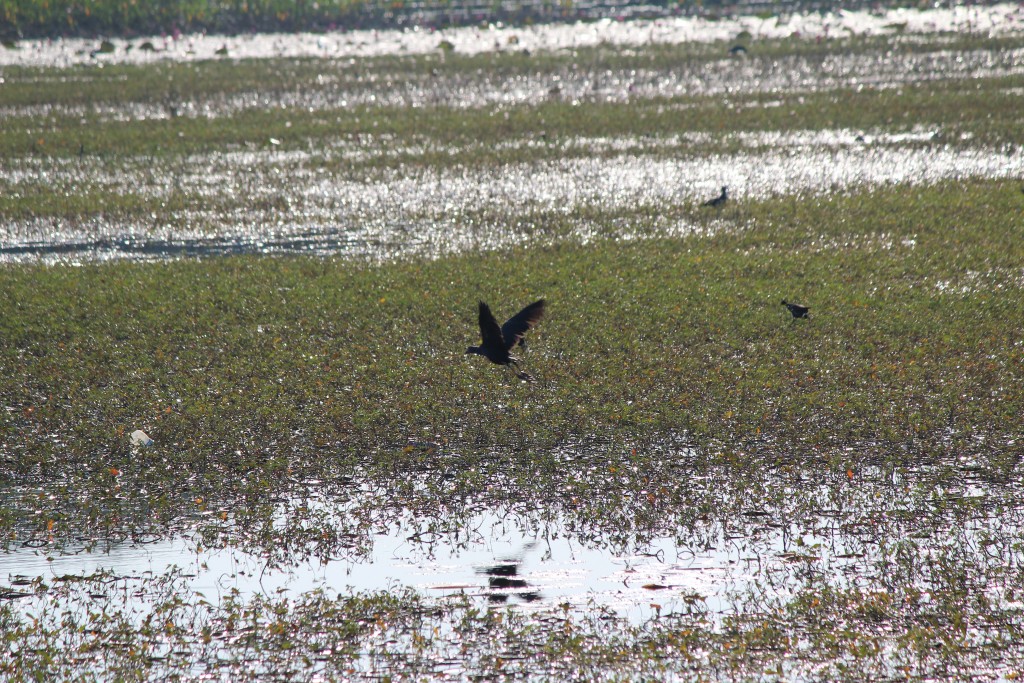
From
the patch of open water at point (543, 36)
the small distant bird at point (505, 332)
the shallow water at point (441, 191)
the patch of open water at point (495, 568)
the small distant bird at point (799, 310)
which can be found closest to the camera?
the patch of open water at point (495, 568)

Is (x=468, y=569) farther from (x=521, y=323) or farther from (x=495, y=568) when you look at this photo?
(x=521, y=323)

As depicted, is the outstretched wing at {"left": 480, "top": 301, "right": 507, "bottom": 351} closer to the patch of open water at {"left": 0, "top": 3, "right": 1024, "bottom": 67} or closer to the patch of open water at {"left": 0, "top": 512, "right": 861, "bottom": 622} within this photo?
the patch of open water at {"left": 0, "top": 512, "right": 861, "bottom": 622}

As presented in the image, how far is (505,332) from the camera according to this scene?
7.54 meters

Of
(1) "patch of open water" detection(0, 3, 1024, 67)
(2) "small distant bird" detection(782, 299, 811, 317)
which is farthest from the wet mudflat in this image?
(1) "patch of open water" detection(0, 3, 1024, 67)

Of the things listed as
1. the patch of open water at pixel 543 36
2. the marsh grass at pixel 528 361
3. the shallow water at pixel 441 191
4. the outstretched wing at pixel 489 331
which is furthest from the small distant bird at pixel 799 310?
the patch of open water at pixel 543 36

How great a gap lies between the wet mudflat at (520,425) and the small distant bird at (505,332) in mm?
420

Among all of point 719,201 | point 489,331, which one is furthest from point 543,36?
point 489,331

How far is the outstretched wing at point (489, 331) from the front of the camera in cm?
711

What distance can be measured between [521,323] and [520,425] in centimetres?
71

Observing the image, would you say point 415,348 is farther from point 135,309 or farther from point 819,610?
point 819,610

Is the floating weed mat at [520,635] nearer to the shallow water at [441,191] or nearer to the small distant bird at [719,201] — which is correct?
the shallow water at [441,191]

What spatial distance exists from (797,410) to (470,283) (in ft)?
13.2

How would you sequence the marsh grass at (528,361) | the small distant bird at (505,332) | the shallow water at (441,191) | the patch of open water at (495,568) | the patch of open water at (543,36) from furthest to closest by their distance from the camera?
the patch of open water at (543,36)
the shallow water at (441,191)
the small distant bird at (505,332)
the marsh grass at (528,361)
the patch of open water at (495,568)

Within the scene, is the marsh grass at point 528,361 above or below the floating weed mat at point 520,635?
above
